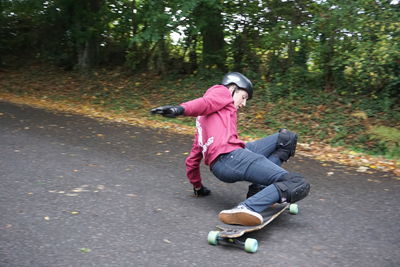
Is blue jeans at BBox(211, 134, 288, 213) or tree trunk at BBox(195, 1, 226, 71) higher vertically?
tree trunk at BBox(195, 1, 226, 71)

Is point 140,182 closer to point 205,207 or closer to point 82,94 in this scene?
point 205,207

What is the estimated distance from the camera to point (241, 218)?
3.69m

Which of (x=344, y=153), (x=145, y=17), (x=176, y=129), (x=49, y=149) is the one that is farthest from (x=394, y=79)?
(x=49, y=149)

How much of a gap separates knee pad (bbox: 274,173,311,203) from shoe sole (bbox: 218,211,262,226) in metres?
0.31

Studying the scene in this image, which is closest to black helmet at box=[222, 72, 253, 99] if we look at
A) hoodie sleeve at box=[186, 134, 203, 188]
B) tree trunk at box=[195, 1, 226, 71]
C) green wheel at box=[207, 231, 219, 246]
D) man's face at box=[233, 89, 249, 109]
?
man's face at box=[233, 89, 249, 109]

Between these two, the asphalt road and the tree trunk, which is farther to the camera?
the tree trunk

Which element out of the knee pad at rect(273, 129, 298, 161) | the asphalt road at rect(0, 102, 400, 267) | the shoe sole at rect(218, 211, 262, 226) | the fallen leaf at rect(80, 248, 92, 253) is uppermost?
the knee pad at rect(273, 129, 298, 161)

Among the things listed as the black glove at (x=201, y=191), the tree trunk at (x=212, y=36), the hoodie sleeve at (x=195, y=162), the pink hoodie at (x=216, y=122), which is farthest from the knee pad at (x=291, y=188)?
the tree trunk at (x=212, y=36)

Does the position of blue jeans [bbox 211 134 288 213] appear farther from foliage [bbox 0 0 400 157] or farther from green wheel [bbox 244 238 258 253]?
foliage [bbox 0 0 400 157]

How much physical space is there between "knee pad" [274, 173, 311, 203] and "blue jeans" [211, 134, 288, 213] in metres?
0.05

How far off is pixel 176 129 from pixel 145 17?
3.74 metres

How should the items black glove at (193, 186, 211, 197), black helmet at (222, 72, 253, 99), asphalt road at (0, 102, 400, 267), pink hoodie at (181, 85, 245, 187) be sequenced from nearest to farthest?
1. asphalt road at (0, 102, 400, 267)
2. pink hoodie at (181, 85, 245, 187)
3. black helmet at (222, 72, 253, 99)
4. black glove at (193, 186, 211, 197)

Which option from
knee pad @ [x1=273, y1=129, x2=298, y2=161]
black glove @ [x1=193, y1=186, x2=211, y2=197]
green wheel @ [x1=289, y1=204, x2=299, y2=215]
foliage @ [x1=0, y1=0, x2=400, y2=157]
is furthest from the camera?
foliage @ [x1=0, y1=0, x2=400, y2=157]

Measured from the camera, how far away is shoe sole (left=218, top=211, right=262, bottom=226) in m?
3.64
